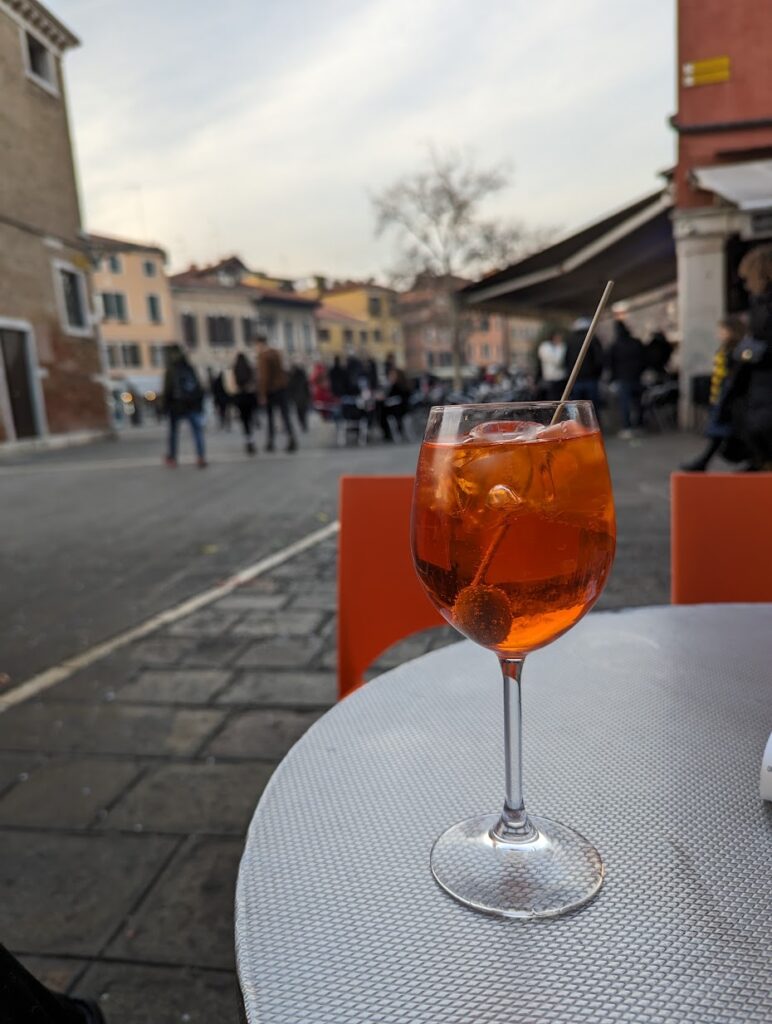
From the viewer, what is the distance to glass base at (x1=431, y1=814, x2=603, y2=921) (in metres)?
0.57

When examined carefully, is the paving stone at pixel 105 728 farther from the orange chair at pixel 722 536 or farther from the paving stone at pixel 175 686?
the orange chair at pixel 722 536

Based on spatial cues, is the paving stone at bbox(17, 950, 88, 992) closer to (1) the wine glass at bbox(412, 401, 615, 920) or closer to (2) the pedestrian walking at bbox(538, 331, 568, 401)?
(1) the wine glass at bbox(412, 401, 615, 920)

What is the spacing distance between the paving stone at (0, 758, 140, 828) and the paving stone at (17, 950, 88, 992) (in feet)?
1.72

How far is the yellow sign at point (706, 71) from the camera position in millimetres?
10961

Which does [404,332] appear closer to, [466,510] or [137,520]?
[137,520]

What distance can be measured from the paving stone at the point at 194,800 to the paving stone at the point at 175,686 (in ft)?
1.82

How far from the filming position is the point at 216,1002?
164cm

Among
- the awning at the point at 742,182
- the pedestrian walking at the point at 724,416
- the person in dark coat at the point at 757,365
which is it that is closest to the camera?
the person in dark coat at the point at 757,365

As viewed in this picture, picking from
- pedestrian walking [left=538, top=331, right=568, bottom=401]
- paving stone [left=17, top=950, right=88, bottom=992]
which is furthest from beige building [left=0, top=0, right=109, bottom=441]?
paving stone [left=17, top=950, right=88, bottom=992]

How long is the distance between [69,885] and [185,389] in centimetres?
897

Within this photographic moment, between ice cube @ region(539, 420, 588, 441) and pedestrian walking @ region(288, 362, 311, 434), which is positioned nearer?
ice cube @ region(539, 420, 588, 441)

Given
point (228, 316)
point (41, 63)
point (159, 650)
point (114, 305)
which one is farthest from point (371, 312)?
point (159, 650)

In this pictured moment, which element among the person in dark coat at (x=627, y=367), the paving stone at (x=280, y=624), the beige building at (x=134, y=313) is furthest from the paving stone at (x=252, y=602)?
the beige building at (x=134, y=313)

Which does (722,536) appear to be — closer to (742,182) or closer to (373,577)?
(373,577)
